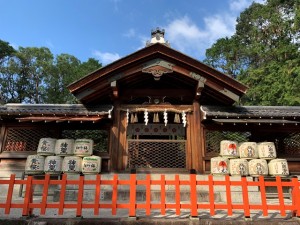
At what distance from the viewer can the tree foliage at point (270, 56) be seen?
25.6m

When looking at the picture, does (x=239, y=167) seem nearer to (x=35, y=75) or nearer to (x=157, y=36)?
(x=157, y=36)

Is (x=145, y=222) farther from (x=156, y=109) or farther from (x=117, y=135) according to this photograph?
(x=156, y=109)

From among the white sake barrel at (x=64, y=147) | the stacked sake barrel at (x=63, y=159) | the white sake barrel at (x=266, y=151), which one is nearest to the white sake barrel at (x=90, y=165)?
the stacked sake barrel at (x=63, y=159)

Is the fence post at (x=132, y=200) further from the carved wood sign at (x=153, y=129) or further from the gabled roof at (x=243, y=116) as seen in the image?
the carved wood sign at (x=153, y=129)

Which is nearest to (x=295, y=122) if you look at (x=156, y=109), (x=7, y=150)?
(x=156, y=109)

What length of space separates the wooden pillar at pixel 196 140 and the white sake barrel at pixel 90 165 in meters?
4.02

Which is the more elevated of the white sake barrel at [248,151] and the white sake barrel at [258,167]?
the white sake barrel at [248,151]

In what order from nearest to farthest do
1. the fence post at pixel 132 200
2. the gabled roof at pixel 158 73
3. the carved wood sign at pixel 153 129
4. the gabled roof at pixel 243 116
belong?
1. the fence post at pixel 132 200
2. the gabled roof at pixel 243 116
3. the gabled roof at pixel 158 73
4. the carved wood sign at pixel 153 129

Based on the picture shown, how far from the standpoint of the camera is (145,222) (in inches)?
254

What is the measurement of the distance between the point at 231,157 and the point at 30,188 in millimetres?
7751

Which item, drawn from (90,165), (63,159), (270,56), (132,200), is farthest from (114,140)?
(270,56)

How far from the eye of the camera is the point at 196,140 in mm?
11422

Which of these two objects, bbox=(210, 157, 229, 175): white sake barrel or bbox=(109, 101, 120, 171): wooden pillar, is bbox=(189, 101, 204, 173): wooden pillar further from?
bbox=(109, 101, 120, 171): wooden pillar

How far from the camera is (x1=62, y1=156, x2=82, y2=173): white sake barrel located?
34.3 ft
